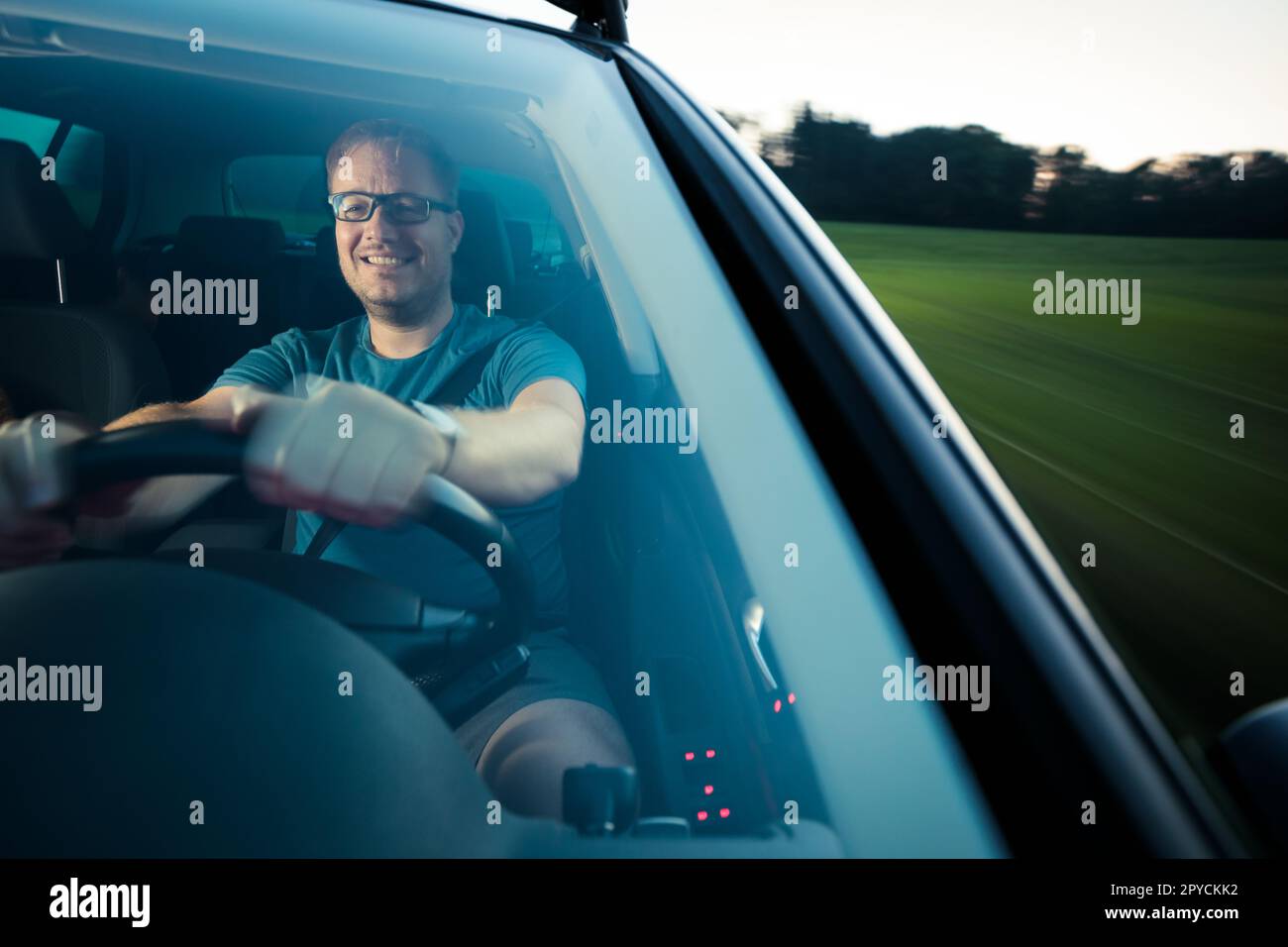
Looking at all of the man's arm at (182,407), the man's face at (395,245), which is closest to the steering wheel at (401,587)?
the man's arm at (182,407)

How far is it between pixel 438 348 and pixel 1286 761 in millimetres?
966

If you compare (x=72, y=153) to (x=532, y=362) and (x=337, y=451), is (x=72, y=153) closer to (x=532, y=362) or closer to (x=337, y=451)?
(x=532, y=362)

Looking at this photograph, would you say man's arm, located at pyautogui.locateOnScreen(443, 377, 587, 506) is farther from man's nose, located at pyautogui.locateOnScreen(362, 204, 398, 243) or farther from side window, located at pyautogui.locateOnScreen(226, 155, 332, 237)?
side window, located at pyautogui.locateOnScreen(226, 155, 332, 237)

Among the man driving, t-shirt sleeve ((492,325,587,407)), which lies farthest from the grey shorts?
t-shirt sleeve ((492,325,587,407))

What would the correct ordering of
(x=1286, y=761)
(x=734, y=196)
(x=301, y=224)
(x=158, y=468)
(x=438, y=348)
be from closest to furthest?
(x=1286, y=761) → (x=158, y=468) → (x=734, y=196) → (x=438, y=348) → (x=301, y=224)

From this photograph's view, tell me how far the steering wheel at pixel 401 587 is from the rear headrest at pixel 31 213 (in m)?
0.75

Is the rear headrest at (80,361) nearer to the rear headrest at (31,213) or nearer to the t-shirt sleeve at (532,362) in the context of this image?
the rear headrest at (31,213)

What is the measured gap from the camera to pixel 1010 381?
26.1ft

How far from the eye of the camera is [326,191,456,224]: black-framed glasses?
1220 mm

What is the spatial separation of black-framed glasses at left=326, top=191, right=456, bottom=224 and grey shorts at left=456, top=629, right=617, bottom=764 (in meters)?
0.51

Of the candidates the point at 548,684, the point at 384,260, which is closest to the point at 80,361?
the point at 384,260

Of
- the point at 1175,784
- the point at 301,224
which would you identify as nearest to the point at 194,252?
the point at 301,224
